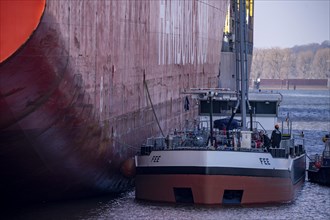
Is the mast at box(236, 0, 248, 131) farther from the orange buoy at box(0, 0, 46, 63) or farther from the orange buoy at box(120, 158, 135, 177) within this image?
the orange buoy at box(0, 0, 46, 63)

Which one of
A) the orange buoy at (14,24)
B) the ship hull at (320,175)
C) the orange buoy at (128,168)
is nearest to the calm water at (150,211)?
the orange buoy at (128,168)

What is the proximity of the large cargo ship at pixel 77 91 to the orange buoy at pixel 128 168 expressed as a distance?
19 cm

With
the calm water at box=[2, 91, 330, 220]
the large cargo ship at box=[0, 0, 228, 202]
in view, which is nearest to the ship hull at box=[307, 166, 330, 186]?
the calm water at box=[2, 91, 330, 220]

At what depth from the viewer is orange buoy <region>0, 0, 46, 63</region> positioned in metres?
29.7

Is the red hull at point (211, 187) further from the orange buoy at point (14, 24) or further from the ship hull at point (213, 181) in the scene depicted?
the orange buoy at point (14, 24)

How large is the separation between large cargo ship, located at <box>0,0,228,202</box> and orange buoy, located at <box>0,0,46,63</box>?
24 millimetres

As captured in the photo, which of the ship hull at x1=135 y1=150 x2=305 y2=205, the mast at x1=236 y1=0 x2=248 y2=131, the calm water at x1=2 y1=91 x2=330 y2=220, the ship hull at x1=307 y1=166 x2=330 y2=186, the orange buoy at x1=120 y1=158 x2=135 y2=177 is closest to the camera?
the calm water at x1=2 y1=91 x2=330 y2=220

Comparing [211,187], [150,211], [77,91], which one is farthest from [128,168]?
[77,91]

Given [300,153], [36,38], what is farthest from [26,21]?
[300,153]

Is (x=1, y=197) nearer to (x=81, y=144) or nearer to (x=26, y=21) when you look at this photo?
(x=81, y=144)

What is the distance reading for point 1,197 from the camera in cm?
3403

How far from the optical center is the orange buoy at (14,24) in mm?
29719

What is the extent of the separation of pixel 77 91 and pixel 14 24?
4.17 metres

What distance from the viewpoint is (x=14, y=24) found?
29.9 m
